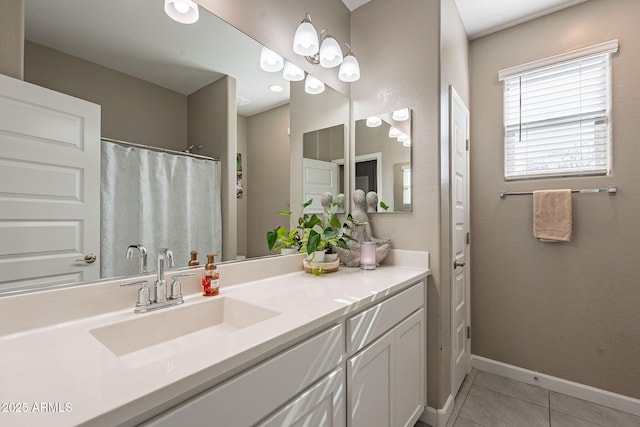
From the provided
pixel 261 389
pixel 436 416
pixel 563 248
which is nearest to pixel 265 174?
pixel 261 389

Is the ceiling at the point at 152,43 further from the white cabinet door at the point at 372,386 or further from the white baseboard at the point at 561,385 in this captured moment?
the white baseboard at the point at 561,385

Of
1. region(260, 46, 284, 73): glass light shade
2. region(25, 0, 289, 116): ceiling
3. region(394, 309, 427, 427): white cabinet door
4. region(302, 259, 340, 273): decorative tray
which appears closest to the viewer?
region(25, 0, 289, 116): ceiling

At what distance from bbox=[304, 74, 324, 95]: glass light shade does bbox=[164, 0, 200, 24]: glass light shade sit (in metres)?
0.69

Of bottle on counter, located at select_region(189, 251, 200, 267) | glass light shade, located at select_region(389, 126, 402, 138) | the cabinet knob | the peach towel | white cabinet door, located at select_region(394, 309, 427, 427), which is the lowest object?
white cabinet door, located at select_region(394, 309, 427, 427)

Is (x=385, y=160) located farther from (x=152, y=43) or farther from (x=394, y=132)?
(x=152, y=43)

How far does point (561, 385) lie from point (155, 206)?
2663mm

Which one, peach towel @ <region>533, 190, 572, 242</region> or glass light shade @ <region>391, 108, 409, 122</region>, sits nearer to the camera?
glass light shade @ <region>391, 108, 409, 122</region>

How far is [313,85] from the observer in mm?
1817

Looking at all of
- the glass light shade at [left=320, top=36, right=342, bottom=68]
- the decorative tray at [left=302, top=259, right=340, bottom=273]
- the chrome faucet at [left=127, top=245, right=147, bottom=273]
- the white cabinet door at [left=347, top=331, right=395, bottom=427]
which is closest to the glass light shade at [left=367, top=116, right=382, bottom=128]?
the glass light shade at [left=320, top=36, right=342, bottom=68]

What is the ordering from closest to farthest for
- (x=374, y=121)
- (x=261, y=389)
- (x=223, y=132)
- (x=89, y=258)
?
(x=261, y=389)
(x=89, y=258)
(x=223, y=132)
(x=374, y=121)

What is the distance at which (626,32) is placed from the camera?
1.84 m

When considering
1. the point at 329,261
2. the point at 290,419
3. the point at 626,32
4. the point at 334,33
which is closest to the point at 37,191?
the point at 290,419

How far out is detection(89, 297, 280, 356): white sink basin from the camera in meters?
0.88

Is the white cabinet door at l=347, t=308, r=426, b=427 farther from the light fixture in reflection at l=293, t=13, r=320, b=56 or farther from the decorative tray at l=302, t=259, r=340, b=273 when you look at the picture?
the light fixture in reflection at l=293, t=13, r=320, b=56
